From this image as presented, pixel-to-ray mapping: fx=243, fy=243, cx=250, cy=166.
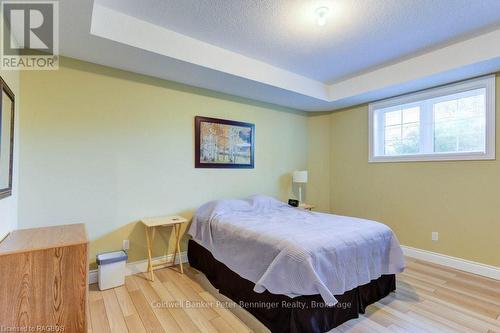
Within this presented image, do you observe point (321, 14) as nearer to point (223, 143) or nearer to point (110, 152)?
point (223, 143)

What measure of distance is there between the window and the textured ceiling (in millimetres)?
825

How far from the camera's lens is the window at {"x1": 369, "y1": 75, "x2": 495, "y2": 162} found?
2.93m

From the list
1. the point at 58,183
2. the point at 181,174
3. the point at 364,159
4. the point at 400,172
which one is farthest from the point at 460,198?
the point at 58,183

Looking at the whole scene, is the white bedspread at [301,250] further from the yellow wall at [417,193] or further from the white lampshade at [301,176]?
the yellow wall at [417,193]

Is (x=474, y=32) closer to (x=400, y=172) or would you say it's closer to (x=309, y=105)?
(x=400, y=172)

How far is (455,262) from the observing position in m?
3.08

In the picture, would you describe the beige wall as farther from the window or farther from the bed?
the window

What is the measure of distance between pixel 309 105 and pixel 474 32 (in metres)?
2.17

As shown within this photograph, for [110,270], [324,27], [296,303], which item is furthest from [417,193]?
[110,270]

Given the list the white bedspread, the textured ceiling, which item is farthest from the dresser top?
the textured ceiling

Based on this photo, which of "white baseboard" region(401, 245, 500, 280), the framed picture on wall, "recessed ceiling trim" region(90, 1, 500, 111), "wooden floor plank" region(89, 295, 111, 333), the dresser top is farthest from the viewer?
the framed picture on wall

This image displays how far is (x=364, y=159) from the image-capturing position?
4125 mm

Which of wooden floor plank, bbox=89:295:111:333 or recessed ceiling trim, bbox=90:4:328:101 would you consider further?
recessed ceiling trim, bbox=90:4:328:101

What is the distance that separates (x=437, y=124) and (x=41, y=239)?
450cm
